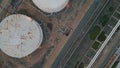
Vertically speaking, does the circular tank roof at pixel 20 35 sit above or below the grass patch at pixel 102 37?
below

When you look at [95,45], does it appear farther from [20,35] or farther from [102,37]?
[20,35]

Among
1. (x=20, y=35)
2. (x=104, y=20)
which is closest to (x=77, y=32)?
(x=104, y=20)

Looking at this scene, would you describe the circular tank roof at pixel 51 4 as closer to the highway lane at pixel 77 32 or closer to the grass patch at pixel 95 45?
the highway lane at pixel 77 32

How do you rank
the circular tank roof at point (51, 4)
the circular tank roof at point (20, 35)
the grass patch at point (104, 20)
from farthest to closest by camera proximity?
the grass patch at point (104, 20)
the circular tank roof at point (20, 35)
the circular tank roof at point (51, 4)

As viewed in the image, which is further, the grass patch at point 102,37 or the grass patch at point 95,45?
the grass patch at point 95,45

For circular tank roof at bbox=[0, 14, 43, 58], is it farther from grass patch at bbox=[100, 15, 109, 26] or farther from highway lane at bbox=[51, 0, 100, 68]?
grass patch at bbox=[100, 15, 109, 26]

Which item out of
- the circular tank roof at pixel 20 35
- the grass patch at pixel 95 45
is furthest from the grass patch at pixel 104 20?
the circular tank roof at pixel 20 35

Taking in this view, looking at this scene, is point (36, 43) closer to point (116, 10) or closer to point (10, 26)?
point (10, 26)
